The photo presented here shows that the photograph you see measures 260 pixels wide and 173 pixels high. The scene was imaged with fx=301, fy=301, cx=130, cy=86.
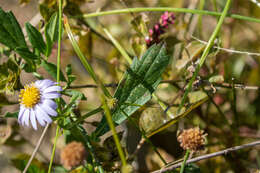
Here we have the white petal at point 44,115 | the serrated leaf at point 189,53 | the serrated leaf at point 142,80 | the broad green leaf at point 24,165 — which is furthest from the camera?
the serrated leaf at point 189,53

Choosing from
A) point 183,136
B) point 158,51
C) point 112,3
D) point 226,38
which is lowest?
point 183,136

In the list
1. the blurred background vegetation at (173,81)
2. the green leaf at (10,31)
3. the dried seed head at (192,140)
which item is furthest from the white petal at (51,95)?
the dried seed head at (192,140)

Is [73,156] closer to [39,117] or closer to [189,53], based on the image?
[39,117]

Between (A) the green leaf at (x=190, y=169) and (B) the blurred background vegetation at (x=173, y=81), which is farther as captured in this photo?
(B) the blurred background vegetation at (x=173, y=81)

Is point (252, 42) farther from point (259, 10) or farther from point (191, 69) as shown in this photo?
point (191, 69)

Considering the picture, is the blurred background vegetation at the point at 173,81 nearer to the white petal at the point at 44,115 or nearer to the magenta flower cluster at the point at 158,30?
the magenta flower cluster at the point at 158,30

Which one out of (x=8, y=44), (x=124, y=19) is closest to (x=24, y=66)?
(x=8, y=44)

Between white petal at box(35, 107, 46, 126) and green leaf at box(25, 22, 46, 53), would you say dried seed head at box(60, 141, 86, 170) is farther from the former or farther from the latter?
green leaf at box(25, 22, 46, 53)

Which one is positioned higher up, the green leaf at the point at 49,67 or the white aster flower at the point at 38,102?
the green leaf at the point at 49,67
